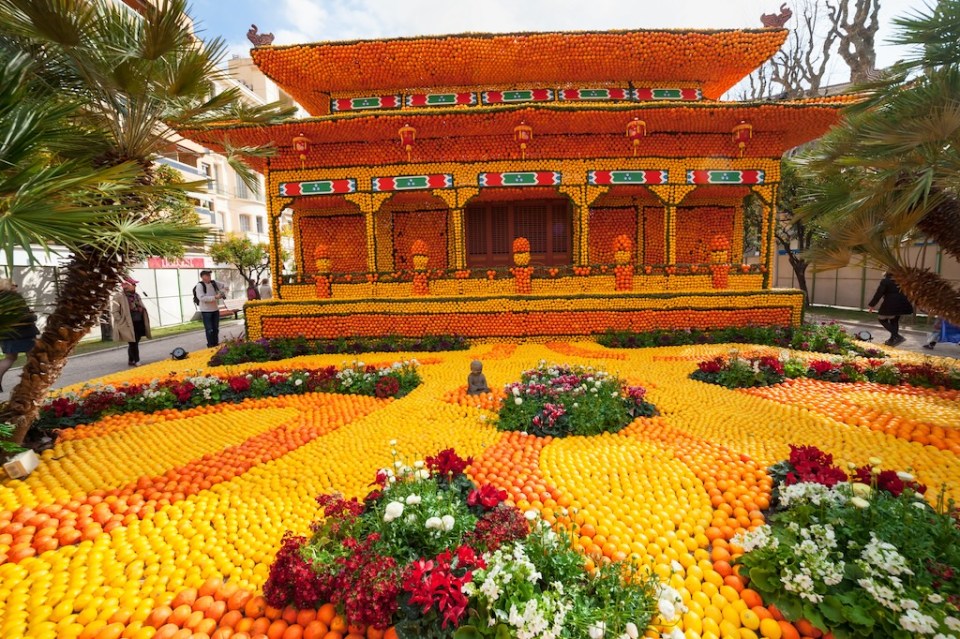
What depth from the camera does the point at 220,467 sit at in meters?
3.71

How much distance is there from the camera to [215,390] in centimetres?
575

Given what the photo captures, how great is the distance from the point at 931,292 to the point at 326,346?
9.67 m

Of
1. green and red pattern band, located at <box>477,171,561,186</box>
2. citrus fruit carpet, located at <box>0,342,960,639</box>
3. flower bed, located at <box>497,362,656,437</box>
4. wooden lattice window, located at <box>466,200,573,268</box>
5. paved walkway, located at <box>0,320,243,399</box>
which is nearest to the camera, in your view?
citrus fruit carpet, located at <box>0,342,960,639</box>

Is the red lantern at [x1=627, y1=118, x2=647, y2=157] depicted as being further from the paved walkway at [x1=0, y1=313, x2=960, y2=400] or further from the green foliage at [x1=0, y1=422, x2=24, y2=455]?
the green foliage at [x1=0, y1=422, x2=24, y2=455]

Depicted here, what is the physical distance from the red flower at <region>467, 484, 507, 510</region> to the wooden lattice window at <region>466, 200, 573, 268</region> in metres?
10.2

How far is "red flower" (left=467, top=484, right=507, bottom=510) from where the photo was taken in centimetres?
258

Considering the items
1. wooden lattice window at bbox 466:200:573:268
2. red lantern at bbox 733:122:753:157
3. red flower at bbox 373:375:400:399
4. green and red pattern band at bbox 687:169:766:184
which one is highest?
red lantern at bbox 733:122:753:157

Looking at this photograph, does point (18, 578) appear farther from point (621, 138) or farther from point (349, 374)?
point (621, 138)

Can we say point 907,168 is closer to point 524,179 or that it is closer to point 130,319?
point 524,179

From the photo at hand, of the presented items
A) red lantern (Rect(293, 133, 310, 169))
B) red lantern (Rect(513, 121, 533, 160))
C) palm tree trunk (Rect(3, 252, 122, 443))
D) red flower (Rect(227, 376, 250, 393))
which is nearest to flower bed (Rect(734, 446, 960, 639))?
palm tree trunk (Rect(3, 252, 122, 443))

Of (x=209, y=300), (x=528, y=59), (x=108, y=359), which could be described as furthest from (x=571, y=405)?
(x=108, y=359)

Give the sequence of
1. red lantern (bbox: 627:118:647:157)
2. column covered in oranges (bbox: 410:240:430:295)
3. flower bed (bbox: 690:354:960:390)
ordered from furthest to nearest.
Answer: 1. column covered in oranges (bbox: 410:240:430:295)
2. red lantern (bbox: 627:118:647:157)
3. flower bed (bbox: 690:354:960:390)

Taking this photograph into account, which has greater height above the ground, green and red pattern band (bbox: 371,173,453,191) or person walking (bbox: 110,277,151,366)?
green and red pattern band (bbox: 371,173,453,191)

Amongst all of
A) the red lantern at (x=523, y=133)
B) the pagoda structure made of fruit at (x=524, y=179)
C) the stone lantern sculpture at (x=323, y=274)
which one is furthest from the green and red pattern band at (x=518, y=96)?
the stone lantern sculpture at (x=323, y=274)
